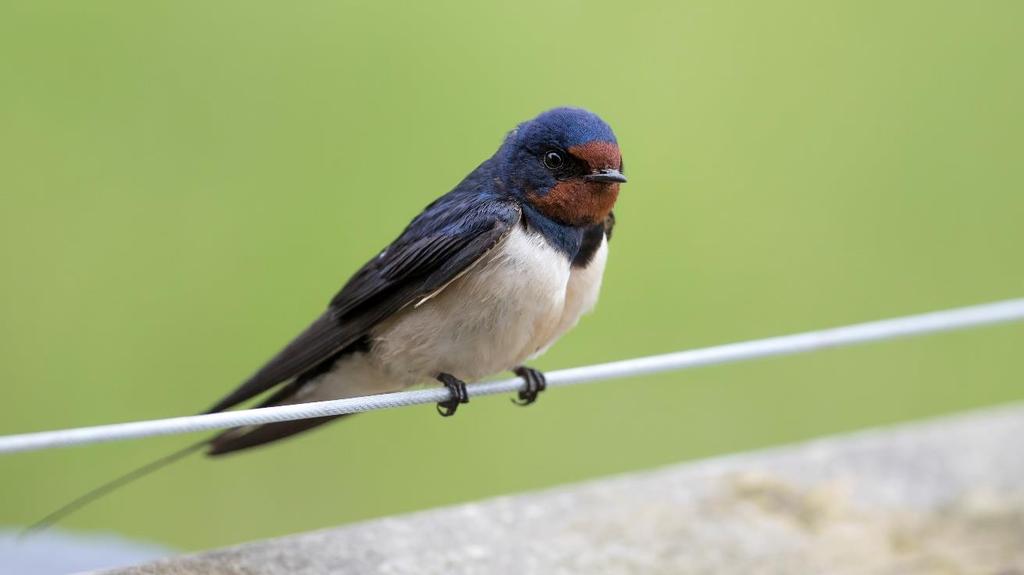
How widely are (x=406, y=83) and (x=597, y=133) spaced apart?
144cm

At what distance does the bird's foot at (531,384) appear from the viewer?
219 cm

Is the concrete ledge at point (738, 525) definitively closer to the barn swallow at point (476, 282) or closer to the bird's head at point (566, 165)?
the barn swallow at point (476, 282)

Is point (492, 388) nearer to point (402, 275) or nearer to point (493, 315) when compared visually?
point (493, 315)

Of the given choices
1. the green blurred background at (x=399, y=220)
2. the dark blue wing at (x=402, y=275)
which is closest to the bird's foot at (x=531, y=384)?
the dark blue wing at (x=402, y=275)

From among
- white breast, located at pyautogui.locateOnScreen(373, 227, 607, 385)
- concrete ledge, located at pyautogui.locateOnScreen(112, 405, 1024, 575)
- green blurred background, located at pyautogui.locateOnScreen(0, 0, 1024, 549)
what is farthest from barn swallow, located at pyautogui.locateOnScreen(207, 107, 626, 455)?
green blurred background, located at pyautogui.locateOnScreen(0, 0, 1024, 549)

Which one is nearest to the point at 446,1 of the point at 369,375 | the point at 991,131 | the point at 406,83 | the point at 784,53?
the point at 406,83

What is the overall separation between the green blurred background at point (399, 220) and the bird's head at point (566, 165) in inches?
32.4

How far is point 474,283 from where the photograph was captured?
202cm

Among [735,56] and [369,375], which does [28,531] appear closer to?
[369,375]

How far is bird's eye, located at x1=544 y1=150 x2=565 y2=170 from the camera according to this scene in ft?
6.24

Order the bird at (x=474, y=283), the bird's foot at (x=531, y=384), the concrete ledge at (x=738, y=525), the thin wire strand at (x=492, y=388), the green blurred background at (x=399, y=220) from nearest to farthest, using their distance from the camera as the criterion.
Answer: the thin wire strand at (x=492, y=388), the concrete ledge at (x=738, y=525), the bird at (x=474, y=283), the bird's foot at (x=531, y=384), the green blurred background at (x=399, y=220)

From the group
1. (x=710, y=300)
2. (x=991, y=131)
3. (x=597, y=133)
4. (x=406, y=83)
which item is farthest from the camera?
(x=991, y=131)

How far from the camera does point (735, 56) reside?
3.94 meters

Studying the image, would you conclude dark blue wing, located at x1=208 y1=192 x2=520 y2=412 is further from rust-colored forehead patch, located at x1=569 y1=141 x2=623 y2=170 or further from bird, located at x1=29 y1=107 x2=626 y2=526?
rust-colored forehead patch, located at x1=569 y1=141 x2=623 y2=170
